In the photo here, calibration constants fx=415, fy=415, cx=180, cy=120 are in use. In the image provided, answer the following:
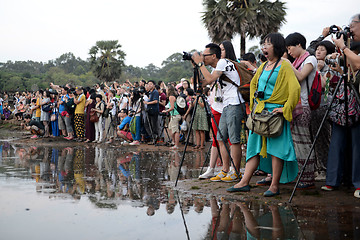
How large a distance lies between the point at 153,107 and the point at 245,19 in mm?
12140

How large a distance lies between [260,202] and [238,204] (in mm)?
278

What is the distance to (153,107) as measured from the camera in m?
13.3

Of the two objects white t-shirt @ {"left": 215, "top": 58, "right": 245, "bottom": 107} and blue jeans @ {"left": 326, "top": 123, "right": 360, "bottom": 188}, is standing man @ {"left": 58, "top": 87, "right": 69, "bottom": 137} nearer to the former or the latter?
white t-shirt @ {"left": 215, "top": 58, "right": 245, "bottom": 107}

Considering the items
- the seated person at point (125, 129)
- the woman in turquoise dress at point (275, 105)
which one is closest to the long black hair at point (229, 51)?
the woman in turquoise dress at point (275, 105)

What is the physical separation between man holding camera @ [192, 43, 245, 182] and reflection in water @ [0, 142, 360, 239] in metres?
1.01

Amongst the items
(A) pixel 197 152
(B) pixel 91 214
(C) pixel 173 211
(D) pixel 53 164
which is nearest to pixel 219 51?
(C) pixel 173 211

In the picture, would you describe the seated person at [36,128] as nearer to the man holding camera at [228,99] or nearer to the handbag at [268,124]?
the man holding camera at [228,99]

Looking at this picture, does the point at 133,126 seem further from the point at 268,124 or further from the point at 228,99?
the point at 268,124

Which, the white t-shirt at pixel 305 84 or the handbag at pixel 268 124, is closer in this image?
the handbag at pixel 268 124

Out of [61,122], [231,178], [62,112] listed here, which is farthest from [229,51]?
[61,122]

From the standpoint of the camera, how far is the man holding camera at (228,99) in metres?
5.75

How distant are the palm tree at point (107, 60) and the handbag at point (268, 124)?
43.7 metres

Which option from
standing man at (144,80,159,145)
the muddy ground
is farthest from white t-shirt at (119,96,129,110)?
the muddy ground

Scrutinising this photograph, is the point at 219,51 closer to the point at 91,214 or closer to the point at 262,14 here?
the point at 91,214
